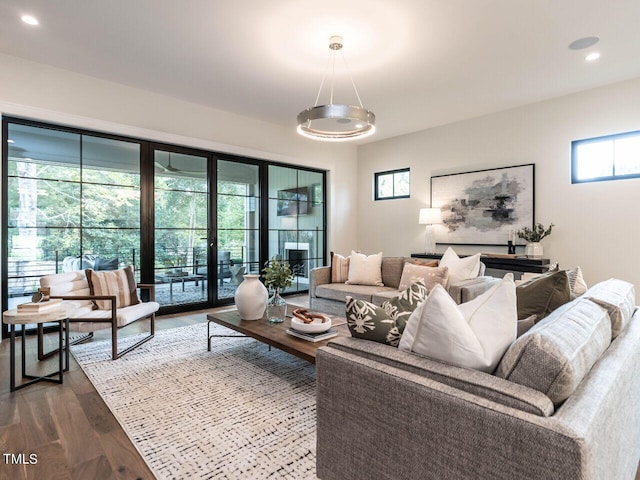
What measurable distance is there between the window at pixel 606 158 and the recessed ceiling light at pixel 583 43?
1.42m

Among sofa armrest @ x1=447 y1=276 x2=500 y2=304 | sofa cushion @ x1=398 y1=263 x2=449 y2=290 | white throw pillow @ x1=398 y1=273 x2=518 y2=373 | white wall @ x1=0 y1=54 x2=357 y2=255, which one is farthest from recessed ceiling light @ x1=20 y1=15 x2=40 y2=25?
sofa armrest @ x1=447 y1=276 x2=500 y2=304

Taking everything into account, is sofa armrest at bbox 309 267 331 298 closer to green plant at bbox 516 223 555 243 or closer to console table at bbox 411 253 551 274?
console table at bbox 411 253 551 274

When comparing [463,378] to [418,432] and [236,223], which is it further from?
[236,223]

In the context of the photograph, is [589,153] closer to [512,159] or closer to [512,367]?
[512,159]

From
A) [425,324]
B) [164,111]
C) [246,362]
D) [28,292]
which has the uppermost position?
[164,111]

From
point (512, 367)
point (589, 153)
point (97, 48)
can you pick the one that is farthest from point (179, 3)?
point (589, 153)

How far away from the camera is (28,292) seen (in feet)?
Result: 12.3

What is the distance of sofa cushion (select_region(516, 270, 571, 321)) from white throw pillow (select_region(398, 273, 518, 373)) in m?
0.54

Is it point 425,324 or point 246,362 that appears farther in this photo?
point 246,362

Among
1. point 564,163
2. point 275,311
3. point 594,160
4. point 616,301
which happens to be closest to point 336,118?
point 275,311

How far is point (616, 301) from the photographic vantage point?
1.55 m

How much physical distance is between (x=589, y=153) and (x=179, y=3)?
15.7ft

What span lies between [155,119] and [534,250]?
16.9 ft

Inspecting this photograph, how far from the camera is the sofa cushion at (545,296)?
166cm
